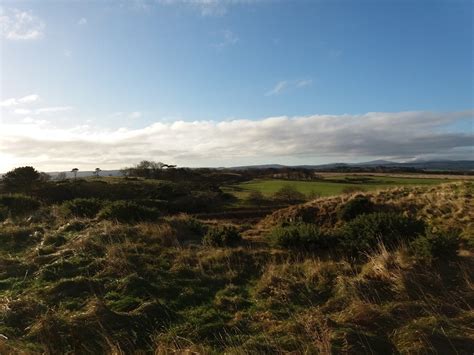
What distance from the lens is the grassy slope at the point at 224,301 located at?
5.03 meters

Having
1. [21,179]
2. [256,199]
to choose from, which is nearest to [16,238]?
[256,199]

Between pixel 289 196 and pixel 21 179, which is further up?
pixel 21 179

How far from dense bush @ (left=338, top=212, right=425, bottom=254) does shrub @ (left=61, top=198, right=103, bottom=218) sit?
12084 millimetres

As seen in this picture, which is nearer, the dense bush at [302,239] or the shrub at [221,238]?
the dense bush at [302,239]

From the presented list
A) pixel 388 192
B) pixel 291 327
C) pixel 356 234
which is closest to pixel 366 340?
pixel 291 327

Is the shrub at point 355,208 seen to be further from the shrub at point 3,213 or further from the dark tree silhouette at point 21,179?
the dark tree silhouette at point 21,179

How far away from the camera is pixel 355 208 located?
17.1 metres

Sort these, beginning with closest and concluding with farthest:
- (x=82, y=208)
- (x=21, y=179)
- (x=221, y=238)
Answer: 1. (x=221, y=238)
2. (x=82, y=208)
3. (x=21, y=179)

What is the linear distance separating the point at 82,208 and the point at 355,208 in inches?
508

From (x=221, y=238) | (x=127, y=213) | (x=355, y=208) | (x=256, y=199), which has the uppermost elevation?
(x=127, y=213)

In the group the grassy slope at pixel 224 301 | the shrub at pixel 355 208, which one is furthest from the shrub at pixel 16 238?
the shrub at pixel 355 208

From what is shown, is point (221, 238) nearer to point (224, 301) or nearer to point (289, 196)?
point (224, 301)

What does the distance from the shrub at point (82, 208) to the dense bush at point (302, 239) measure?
34.1 feet

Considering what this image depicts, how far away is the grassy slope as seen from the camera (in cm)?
503
